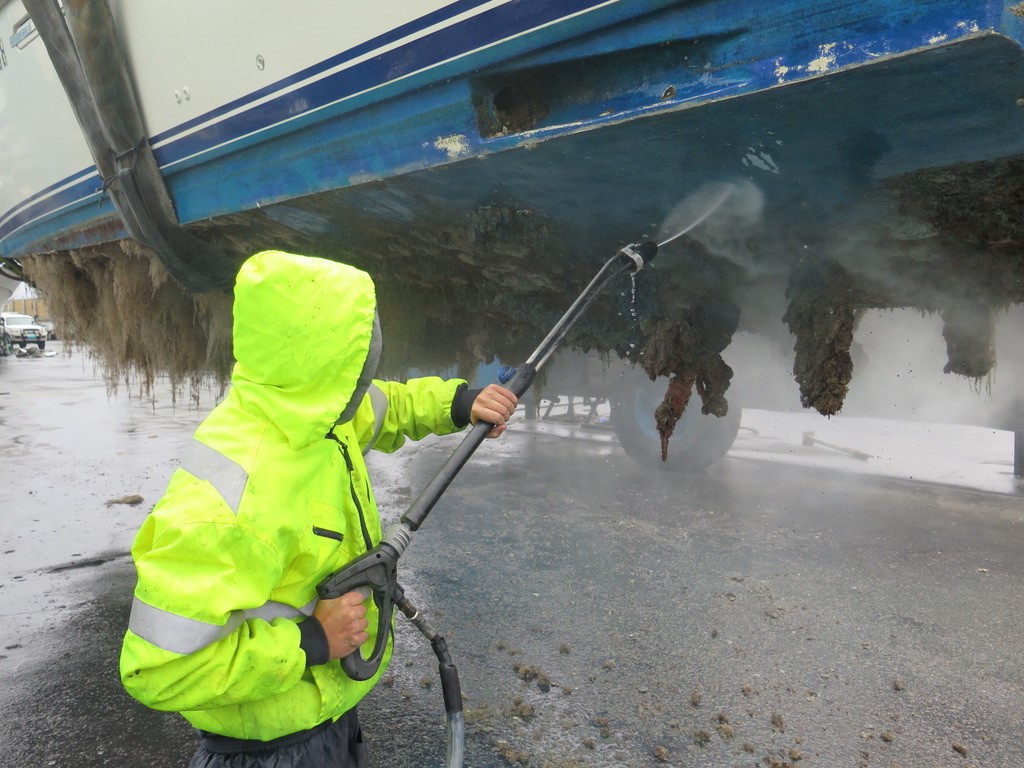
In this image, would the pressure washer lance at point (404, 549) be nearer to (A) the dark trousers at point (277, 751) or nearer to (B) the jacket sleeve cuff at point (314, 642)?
(B) the jacket sleeve cuff at point (314, 642)

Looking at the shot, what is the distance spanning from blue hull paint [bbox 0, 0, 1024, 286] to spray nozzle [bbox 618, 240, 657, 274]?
0.09 metres

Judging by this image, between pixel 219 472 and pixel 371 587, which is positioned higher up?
pixel 219 472

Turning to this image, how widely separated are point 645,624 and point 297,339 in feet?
7.51

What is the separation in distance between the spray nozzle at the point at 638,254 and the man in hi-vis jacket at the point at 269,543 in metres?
0.65

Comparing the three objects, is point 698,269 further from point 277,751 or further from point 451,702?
point 277,751

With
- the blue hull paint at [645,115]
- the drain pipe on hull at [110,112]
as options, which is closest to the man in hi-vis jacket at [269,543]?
the blue hull paint at [645,115]

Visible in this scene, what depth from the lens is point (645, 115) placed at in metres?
1.20

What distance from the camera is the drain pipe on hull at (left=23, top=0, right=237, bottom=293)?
6.99 ft

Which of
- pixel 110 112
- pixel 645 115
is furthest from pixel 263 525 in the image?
pixel 110 112

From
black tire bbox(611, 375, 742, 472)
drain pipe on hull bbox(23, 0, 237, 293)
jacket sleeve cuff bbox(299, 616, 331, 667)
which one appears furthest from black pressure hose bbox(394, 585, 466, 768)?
black tire bbox(611, 375, 742, 472)

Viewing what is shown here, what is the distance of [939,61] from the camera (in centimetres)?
96

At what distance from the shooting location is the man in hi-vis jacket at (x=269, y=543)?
1.00 metres

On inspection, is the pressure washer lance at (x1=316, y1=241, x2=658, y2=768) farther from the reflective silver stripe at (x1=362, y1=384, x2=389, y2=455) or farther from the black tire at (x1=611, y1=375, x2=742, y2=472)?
the black tire at (x1=611, y1=375, x2=742, y2=472)

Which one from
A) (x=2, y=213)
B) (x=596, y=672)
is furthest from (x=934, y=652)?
(x=2, y=213)
